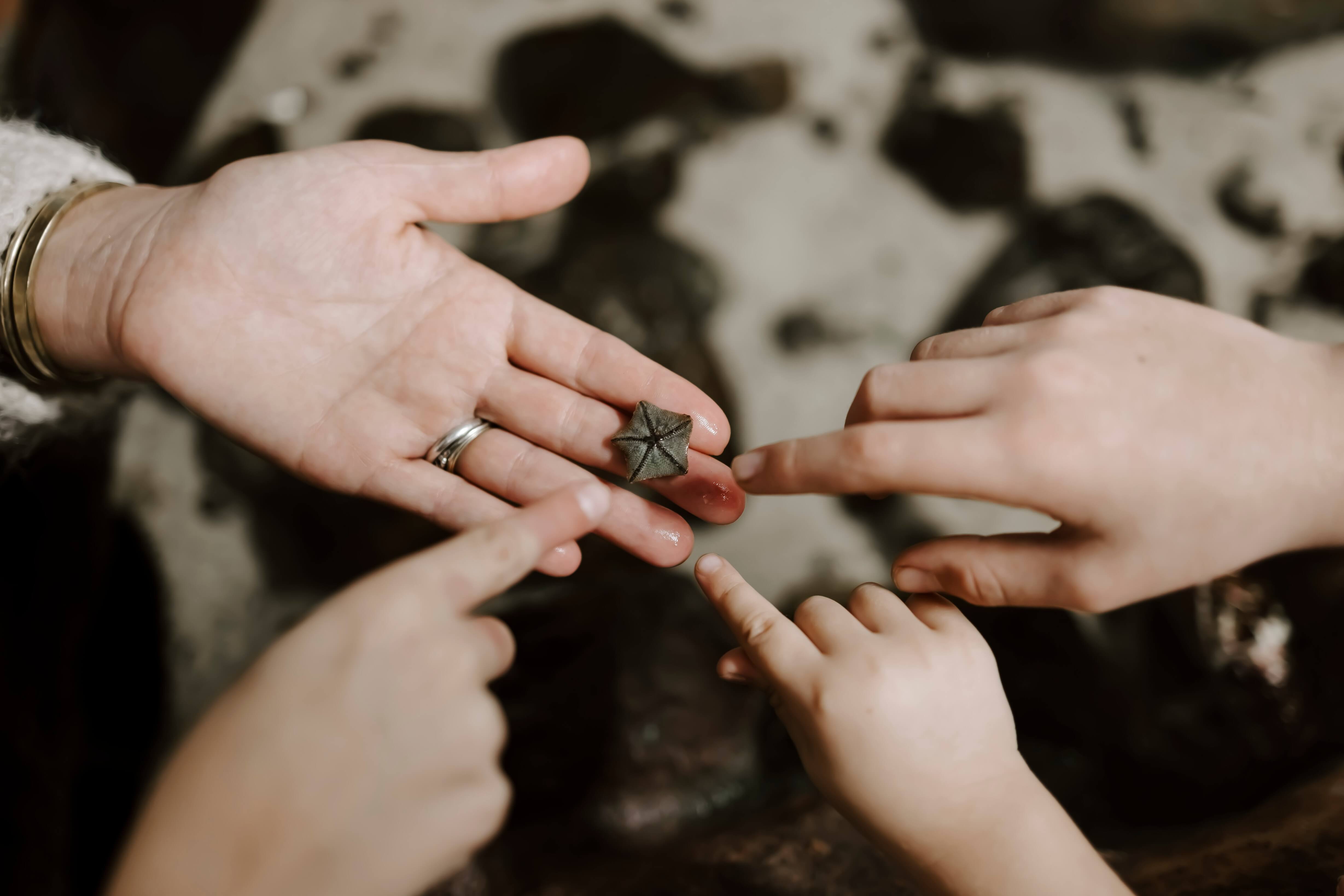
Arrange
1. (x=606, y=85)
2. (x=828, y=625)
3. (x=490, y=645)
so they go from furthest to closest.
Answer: (x=606, y=85) → (x=828, y=625) → (x=490, y=645)

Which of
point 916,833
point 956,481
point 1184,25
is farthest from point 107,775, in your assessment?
point 1184,25

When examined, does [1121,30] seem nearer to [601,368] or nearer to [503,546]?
[601,368]

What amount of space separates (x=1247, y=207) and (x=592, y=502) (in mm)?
4163

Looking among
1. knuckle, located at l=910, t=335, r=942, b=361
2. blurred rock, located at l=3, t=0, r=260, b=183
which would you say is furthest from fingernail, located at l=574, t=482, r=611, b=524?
blurred rock, located at l=3, t=0, r=260, b=183

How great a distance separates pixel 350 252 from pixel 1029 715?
10.6 feet

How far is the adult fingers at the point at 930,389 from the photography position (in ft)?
6.55

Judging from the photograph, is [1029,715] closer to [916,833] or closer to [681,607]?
[916,833]

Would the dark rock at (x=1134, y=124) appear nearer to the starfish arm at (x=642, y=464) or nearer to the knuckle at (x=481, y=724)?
the starfish arm at (x=642, y=464)

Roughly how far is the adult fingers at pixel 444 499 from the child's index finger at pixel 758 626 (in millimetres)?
504

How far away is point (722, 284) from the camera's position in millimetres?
4297

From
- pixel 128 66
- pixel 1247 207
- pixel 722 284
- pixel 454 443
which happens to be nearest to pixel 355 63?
pixel 128 66

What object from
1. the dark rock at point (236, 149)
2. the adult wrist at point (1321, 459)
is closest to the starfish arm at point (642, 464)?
the adult wrist at point (1321, 459)

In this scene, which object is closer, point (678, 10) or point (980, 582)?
point (980, 582)

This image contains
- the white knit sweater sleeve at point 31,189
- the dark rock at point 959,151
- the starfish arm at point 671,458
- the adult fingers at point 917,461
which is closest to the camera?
the adult fingers at point 917,461
